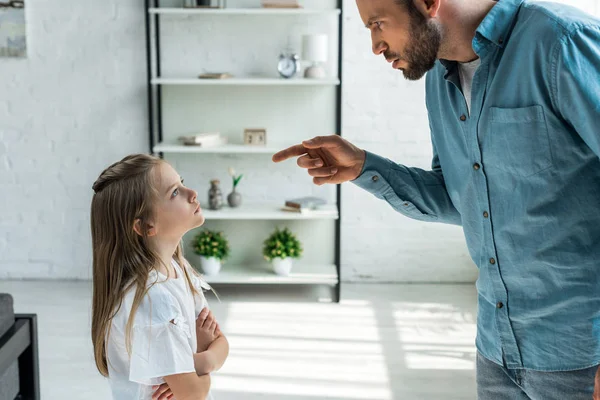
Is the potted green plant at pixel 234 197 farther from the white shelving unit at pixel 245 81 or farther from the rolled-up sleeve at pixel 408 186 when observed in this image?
the rolled-up sleeve at pixel 408 186

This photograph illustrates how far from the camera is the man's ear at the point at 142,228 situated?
169cm

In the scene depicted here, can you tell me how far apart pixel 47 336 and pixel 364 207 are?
2.13 metres

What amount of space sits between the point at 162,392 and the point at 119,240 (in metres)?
0.35

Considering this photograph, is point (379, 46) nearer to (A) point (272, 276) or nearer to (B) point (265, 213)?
(B) point (265, 213)

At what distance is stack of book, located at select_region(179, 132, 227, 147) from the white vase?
0.80 metres

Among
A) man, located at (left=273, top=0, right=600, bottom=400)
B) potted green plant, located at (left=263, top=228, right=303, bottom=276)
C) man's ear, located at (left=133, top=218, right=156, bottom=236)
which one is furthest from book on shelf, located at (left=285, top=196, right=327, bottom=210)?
man, located at (left=273, top=0, right=600, bottom=400)

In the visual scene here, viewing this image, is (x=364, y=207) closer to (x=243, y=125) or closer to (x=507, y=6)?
(x=243, y=125)

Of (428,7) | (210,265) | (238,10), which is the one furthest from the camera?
(210,265)

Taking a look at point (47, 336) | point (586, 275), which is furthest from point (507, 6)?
point (47, 336)

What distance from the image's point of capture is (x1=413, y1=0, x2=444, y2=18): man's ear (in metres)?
1.46

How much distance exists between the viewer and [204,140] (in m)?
4.45

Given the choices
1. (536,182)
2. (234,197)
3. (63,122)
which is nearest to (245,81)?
(234,197)

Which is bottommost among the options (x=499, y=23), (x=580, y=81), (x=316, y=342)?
(x=316, y=342)

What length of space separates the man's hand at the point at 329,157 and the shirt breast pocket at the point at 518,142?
388 mm
